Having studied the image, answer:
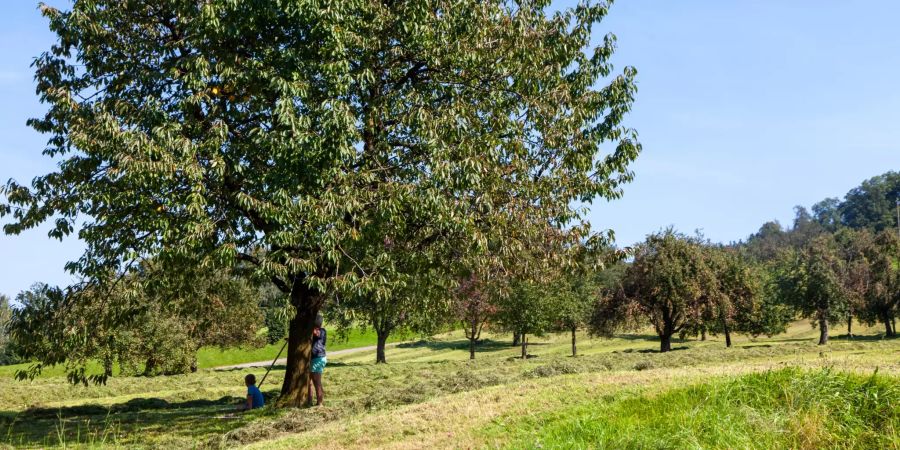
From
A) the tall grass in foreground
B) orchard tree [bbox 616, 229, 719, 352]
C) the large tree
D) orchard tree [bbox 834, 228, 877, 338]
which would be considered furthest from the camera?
orchard tree [bbox 834, 228, 877, 338]

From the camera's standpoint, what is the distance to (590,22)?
17.5 meters

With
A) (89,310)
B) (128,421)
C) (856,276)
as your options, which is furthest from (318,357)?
(856,276)

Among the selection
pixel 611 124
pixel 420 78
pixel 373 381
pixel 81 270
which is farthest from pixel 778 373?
pixel 373 381

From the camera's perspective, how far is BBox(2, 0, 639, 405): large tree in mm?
12992

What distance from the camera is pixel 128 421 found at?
16.3 metres

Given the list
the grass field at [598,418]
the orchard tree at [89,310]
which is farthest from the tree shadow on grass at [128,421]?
the orchard tree at [89,310]

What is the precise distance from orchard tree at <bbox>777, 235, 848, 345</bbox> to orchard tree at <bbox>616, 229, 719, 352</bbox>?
1214 cm

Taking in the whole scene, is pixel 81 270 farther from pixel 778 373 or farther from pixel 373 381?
pixel 778 373

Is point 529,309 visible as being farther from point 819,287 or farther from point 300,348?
point 300,348

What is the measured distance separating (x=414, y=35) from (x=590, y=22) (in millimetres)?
5522

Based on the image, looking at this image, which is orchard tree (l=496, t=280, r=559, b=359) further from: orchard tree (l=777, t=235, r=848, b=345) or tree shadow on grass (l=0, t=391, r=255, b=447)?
tree shadow on grass (l=0, t=391, r=255, b=447)

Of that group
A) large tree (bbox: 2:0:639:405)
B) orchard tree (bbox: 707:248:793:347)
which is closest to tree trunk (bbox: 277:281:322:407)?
large tree (bbox: 2:0:639:405)


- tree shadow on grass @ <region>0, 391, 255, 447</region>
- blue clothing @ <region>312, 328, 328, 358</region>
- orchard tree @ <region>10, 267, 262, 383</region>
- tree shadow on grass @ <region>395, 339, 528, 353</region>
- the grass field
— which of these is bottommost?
tree shadow on grass @ <region>395, 339, 528, 353</region>

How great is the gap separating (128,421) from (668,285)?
3328 cm
